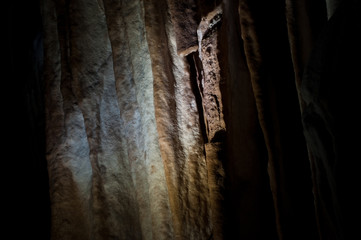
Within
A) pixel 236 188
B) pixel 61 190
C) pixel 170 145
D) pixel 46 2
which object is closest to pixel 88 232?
pixel 61 190

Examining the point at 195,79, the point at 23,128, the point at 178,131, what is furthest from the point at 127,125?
the point at 23,128

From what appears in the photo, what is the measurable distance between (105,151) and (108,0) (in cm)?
100

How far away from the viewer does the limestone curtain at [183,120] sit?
125cm

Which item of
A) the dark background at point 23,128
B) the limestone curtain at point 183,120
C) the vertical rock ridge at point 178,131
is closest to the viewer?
the limestone curtain at point 183,120

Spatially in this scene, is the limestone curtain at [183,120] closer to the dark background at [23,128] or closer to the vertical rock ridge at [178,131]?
the vertical rock ridge at [178,131]

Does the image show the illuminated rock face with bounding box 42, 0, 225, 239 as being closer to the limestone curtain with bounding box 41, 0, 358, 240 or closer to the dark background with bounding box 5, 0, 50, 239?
the limestone curtain with bounding box 41, 0, 358, 240

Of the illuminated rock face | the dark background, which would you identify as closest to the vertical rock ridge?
the illuminated rock face

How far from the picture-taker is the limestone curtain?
1.25 m

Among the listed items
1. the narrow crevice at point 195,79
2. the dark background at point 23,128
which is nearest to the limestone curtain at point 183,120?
the narrow crevice at point 195,79

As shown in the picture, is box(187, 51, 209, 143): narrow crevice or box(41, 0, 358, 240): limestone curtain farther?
box(187, 51, 209, 143): narrow crevice

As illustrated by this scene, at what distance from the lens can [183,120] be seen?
1573 millimetres

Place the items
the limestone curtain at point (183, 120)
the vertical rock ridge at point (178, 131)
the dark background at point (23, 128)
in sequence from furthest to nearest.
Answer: the dark background at point (23, 128) → the vertical rock ridge at point (178, 131) → the limestone curtain at point (183, 120)

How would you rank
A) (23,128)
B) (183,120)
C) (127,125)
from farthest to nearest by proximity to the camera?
(23,128) < (127,125) < (183,120)

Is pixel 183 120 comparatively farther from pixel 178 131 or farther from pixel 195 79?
pixel 195 79
